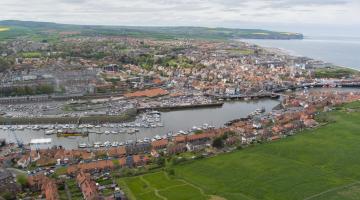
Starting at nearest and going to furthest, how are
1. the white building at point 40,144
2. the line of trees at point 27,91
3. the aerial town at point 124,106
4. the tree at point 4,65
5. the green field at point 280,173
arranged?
the green field at point 280,173
the aerial town at point 124,106
the white building at point 40,144
the line of trees at point 27,91
the tree at point 4,65

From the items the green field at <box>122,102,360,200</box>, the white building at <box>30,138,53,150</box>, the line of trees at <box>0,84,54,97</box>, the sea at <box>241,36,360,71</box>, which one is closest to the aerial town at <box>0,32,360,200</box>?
the white building at <box>30,138,53,150</box>

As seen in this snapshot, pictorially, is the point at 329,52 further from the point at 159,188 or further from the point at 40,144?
the point at 159,188

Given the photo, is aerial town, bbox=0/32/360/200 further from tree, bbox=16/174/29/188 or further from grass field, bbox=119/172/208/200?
grass field, bbox=119/172/208/200

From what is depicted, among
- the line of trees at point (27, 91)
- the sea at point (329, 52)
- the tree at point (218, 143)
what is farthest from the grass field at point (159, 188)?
the sea at point (329, 52)

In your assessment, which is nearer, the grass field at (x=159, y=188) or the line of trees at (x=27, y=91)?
the grass field at (x=159, y=188)

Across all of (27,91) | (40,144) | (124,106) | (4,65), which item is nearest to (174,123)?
(124,106)

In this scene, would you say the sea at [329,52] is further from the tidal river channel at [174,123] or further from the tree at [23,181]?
the tree at [23,181]
